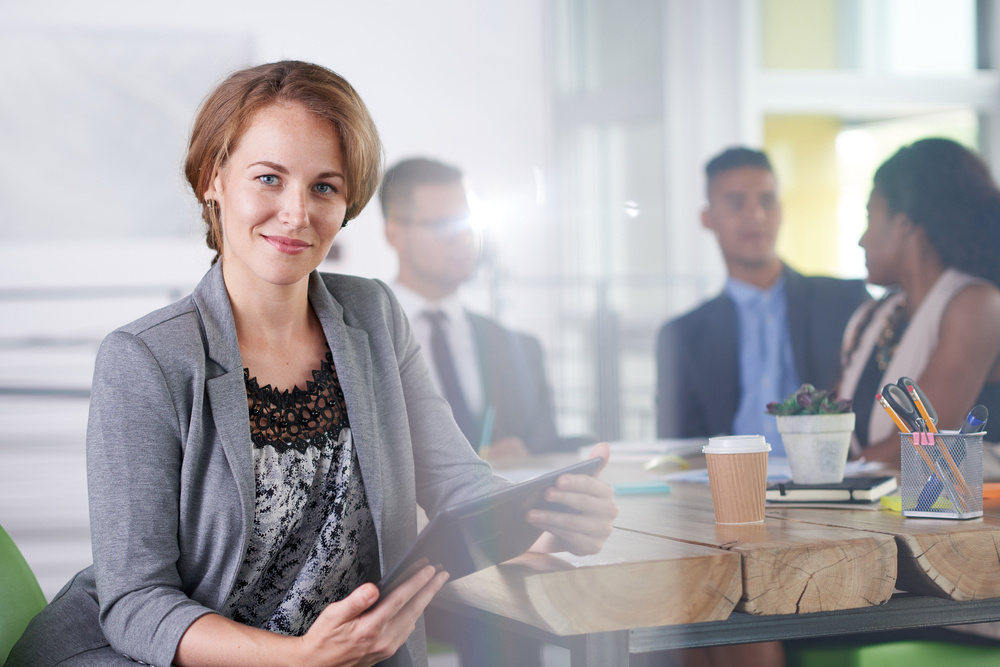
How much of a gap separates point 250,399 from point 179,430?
0.07 m

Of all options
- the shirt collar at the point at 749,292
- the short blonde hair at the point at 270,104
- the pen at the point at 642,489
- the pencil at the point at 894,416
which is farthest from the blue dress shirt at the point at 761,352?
the short blonde hair at the point at 270,104

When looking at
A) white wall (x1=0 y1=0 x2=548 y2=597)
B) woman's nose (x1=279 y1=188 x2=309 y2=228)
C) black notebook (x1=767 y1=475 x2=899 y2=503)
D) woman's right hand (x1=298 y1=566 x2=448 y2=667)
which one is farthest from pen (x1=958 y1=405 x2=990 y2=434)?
white wall (x1=0 y1=0 x2=548 y2=597)

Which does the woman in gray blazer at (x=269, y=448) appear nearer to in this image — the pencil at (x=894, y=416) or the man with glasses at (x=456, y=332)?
the pencil at (x=894, y=416)

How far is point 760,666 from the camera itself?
3.40ft

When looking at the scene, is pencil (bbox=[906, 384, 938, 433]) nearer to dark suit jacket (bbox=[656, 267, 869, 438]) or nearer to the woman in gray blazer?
the woman in gray blazer

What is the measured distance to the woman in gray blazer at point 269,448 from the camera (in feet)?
2.11

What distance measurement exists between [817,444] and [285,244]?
58 cm

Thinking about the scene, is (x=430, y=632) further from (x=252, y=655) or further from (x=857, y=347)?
(x=857, y=347)

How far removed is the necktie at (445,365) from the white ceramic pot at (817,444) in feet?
3.35

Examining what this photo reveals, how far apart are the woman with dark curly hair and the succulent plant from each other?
48 centimetres

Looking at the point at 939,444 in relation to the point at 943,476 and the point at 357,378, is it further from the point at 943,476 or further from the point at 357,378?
the point at 357,378

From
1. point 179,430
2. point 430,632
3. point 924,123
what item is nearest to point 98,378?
point 179,430

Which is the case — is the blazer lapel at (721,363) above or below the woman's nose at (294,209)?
below

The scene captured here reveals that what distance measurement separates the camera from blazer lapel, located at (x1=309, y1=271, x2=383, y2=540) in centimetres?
76
